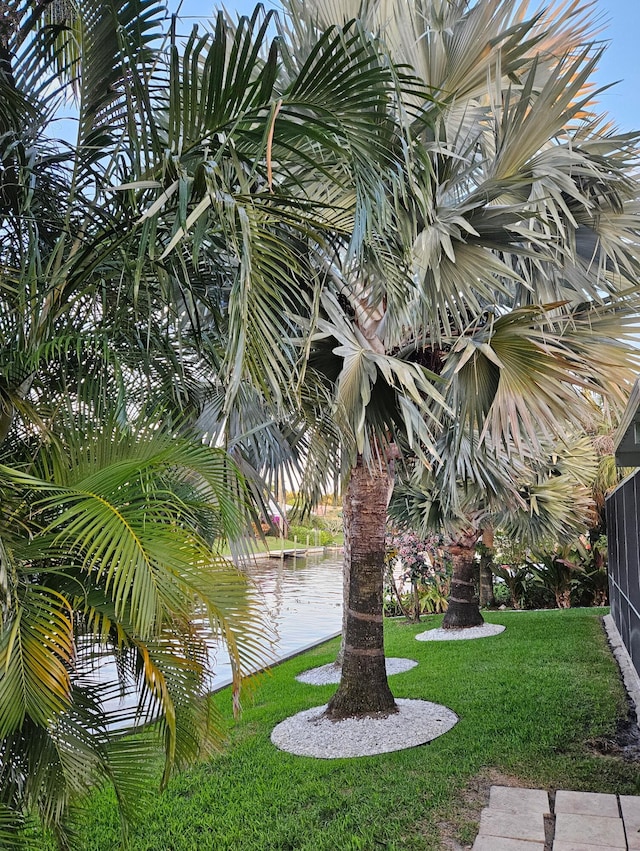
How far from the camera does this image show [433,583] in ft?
46.0

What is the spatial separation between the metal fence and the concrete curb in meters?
0.12

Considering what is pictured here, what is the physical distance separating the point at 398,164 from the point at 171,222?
0.84 metres

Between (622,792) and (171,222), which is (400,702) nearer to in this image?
(622,792)

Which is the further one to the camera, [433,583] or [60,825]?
[433,583]

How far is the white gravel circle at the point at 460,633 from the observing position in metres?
9.99

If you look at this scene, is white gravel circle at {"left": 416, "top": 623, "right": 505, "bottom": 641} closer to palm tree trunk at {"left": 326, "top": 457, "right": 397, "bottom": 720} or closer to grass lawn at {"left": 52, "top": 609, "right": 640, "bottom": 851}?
grass lawn at {"left": 52, "top": 609, "right": 640, "bottom": 851}

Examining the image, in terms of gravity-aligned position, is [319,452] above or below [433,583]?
above

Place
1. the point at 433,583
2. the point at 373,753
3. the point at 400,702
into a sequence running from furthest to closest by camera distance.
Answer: the point at 433,583
the point at 400,702
the point at 373,753

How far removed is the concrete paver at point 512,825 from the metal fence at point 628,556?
2.88 metres

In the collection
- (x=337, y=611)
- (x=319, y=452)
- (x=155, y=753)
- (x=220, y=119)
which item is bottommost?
(x=337, y=611)

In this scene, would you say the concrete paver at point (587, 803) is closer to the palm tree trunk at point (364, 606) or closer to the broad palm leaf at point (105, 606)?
the palm tree trunk at point (364, 606)

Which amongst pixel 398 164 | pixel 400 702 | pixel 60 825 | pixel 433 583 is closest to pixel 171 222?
pixel 398 164

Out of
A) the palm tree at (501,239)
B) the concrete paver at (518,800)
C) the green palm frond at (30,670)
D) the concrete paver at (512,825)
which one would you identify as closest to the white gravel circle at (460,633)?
the concrete paver at (518,800)

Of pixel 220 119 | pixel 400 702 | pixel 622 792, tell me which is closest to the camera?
pixel 220 119
